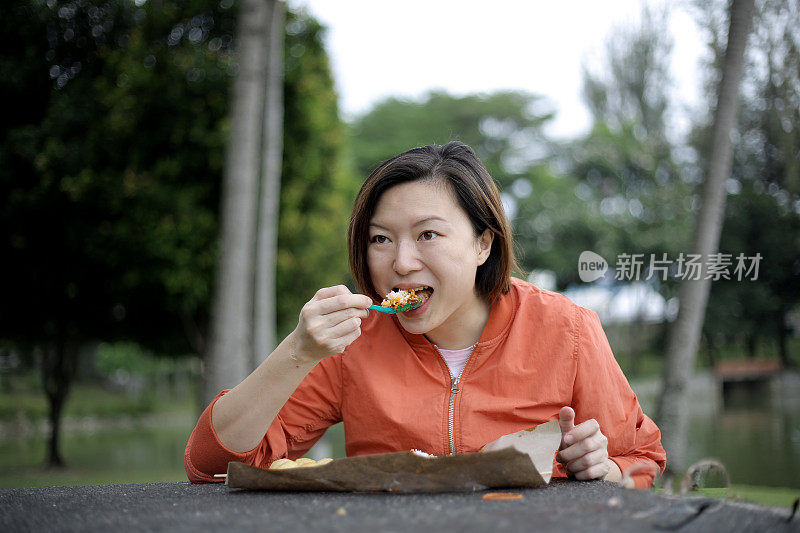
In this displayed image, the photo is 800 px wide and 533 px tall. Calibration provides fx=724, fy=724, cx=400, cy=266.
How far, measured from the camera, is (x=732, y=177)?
8117 mm

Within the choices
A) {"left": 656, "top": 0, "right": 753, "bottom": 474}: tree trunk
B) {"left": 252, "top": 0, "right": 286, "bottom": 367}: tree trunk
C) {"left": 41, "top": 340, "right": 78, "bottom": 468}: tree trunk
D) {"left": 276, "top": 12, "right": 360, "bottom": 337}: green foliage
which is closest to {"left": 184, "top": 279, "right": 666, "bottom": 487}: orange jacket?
{"left": 656, "top": 0, "right": 753, "bottom": 474}: tree trunk

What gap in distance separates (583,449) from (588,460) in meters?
0.02

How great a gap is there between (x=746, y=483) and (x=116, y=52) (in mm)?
7902

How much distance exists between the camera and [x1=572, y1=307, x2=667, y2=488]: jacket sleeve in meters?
1.64

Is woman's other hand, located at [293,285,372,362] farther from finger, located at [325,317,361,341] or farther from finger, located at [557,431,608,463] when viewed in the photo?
finger, located at [557,431,608,463]

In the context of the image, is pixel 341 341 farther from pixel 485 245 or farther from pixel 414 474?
pixel 485 245

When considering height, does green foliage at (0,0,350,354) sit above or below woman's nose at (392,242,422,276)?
above

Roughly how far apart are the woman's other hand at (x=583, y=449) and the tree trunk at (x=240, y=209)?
4.28m

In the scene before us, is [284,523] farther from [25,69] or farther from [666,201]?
[666,201]

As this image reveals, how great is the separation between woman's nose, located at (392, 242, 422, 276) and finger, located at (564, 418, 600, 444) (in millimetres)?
488

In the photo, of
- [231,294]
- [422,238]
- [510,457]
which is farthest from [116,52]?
[510,457]

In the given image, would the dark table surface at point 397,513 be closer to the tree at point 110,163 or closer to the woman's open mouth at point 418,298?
the woman's open mouth at point 418,298

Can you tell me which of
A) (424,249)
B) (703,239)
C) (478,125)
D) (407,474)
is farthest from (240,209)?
(478,125)

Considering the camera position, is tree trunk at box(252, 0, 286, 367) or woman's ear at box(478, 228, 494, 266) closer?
woman's ear at box(478, 228, 494, 266)
